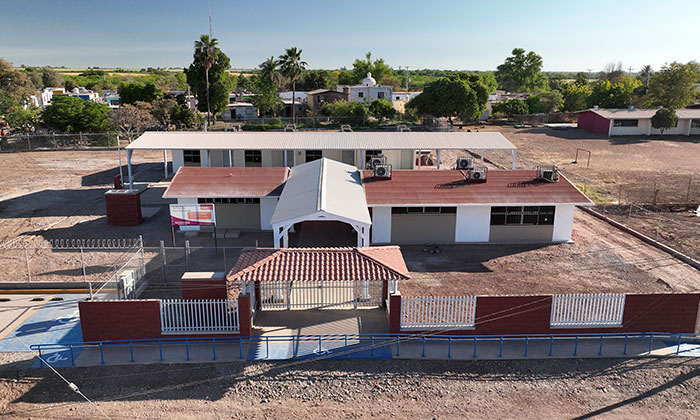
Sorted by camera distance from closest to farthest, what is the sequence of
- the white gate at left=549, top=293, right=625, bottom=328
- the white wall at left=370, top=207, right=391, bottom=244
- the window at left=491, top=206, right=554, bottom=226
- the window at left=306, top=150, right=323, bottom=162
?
the white gate at left=549, top=293, right=625, bottom=328, the white wall at left=370, top=207, right=391, bottom=244, the window at left=491, top=206, right=554, bottom=226, the window at left=306, top=150, right=323, bottom=162

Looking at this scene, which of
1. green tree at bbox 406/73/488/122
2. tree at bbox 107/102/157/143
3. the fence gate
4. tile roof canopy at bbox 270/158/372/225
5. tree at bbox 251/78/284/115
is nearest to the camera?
the fence gate

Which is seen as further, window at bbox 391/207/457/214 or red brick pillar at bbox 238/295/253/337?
window at bbox 391/207/457/214

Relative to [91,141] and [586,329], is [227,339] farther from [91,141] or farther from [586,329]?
[91,141]

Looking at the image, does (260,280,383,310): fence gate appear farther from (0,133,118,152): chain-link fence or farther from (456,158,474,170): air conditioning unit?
(0,133,118,152): chain-link fence

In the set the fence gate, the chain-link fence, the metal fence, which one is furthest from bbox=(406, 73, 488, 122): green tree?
the metal fence

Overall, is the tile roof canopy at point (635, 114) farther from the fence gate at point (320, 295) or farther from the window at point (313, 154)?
the fence gate at point (320, 295)

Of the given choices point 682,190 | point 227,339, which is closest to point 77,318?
point 227,339

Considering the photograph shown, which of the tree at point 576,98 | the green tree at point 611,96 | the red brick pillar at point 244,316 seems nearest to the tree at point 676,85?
the green tree at point 611,96
